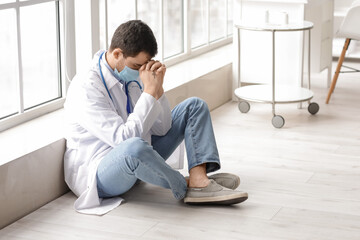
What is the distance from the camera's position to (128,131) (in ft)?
9.05

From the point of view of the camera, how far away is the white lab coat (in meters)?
2.77

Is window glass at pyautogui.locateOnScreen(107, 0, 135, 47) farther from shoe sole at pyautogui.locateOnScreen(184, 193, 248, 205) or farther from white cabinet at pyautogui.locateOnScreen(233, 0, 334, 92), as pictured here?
shoe sole at pyautogui.locateOnScreen(184, 193, 248, 205)

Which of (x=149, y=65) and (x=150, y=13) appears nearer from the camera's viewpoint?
(x=149, y=65)

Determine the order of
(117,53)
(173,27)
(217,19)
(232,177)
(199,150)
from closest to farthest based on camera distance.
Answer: (117,53) < (199,150) < (232,177) < (173,27) < (217,19)

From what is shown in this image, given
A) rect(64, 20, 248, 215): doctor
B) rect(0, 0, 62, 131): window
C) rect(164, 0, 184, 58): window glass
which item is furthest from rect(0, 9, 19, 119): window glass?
rect(164, 0, 184, 58): window glass

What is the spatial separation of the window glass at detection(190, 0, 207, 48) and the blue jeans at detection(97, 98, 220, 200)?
212cm

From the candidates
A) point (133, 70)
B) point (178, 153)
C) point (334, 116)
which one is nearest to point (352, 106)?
point (334, 116)

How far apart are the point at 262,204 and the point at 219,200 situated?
199 millimetres

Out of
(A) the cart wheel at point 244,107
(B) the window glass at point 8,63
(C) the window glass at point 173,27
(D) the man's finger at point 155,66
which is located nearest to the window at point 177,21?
(C) the window glass at point 173,27

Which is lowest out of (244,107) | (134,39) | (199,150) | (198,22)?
(244,107)

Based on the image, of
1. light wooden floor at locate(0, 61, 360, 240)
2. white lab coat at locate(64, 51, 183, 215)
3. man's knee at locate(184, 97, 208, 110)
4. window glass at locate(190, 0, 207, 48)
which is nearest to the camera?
light wooden floor at locate(0, 61, 360, 240)

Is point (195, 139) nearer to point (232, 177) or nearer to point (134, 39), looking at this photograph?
point (232, 177)

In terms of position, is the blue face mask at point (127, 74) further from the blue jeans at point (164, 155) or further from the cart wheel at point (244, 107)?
the cart wheel at point (244, 107)

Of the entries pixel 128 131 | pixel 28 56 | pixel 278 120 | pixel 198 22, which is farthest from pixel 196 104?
pixel 198 22
